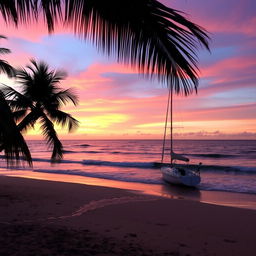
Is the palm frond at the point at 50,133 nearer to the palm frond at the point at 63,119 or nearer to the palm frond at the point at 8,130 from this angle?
the palm frond at the point at 63,119

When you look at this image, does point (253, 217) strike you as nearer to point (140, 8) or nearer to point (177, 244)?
point (177, 244)

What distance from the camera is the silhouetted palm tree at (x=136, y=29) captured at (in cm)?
181

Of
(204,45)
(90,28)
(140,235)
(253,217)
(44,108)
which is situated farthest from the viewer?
(44,108)

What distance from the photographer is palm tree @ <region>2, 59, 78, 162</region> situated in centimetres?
1011

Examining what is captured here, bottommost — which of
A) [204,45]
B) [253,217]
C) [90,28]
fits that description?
[253,217]

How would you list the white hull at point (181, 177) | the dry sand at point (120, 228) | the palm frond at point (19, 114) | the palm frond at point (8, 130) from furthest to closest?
the white hull at point (181, 177) → the palm frond at point (19, 114) → the dry sand at point (120, 228) → the palm frond at point (8, 130)

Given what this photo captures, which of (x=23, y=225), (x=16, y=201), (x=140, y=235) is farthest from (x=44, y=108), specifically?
(x=140, y=235)

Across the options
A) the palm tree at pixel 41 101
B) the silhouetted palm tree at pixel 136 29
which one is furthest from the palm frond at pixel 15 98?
the silhouetted palm tree at pixel 136 29

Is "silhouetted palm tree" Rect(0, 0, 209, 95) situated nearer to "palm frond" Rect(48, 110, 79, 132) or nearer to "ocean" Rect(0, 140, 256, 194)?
"palm frond" Rect(48, 110, 79, 132)

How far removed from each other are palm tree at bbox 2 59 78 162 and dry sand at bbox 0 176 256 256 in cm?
248

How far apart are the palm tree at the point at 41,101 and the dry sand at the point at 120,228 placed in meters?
2.48

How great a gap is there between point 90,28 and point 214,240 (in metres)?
5.71

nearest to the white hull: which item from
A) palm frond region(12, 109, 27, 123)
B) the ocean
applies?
the ocean

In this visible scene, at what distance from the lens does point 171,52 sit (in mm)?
1825
